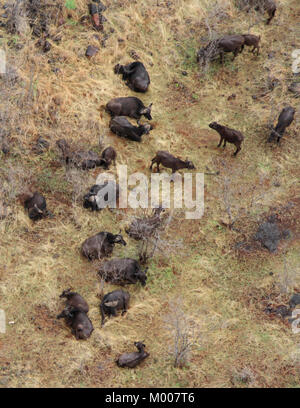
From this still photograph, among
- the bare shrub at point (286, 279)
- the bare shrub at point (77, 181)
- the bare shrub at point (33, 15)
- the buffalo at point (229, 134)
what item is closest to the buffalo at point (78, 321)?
the bare shrub at point (77, 181)

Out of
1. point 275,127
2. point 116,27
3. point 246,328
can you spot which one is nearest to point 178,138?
point 275,127

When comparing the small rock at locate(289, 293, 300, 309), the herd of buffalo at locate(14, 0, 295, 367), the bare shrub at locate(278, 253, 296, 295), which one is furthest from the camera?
the bare shrub at locate(278, 253, 296, 295)

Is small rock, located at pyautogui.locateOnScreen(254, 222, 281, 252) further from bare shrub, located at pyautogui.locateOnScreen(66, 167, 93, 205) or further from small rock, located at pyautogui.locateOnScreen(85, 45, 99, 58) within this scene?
small rock, located at pyautogui.locateOnScreen(85, 45, 99, 58)

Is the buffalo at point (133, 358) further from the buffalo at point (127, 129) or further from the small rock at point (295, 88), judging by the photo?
the small rock at point (295, 88)

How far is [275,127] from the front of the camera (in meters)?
14.0

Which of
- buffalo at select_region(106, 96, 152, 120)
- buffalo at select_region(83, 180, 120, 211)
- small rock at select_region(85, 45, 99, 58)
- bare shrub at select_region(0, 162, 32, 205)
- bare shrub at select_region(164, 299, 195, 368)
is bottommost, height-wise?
bare shrub at select_region(164, 299, 195, 368)

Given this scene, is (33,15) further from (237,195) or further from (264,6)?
(237,195)

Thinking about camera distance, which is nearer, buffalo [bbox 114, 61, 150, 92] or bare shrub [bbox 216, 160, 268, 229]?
bare shrub [bbox 216, 160, 268, 229]

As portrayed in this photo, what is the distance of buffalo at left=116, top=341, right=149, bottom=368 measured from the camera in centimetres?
925

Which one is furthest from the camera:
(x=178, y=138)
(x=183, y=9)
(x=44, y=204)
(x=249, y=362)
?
(x=183, y=9)

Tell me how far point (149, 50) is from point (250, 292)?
25.5 feet

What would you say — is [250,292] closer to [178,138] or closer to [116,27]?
[178,138]

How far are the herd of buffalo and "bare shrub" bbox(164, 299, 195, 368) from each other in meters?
0.54

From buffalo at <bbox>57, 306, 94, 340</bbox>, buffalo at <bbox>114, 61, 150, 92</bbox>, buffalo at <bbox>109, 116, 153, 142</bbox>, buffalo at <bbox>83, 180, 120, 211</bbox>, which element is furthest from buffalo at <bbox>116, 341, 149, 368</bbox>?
buffalo at <bbox>114, 61, 150, 92</bbox>
